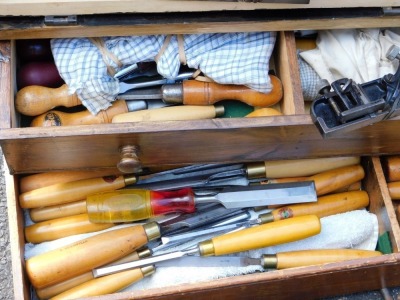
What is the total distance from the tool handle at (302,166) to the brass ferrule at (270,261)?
0.14 meters

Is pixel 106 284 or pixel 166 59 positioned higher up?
pixel 166 59

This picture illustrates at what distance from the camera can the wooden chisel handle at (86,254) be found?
1.04m

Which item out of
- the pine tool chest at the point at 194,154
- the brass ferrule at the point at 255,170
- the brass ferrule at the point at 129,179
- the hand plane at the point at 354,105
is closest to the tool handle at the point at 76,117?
the pine tool chest at the point at 194,154

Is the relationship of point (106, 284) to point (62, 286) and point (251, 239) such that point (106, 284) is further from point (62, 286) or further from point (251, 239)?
point (251, 239)

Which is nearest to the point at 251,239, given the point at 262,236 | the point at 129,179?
the point at 262,236

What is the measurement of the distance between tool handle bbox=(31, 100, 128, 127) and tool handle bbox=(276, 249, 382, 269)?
0.35 meters

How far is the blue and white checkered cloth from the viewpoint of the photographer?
1.06 meters

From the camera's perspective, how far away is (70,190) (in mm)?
1108

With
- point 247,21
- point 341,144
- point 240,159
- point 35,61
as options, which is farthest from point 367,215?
point 35,61

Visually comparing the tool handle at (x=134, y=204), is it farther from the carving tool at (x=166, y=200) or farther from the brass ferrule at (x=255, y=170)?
the brass ferrule at (x=255, y=170)

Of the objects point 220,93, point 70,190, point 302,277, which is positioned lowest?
point 302,277

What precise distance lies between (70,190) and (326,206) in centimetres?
43

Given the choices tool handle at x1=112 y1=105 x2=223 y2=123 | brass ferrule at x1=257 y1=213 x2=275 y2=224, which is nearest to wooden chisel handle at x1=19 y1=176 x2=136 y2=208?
tool handle at x1=112 y1=105 x2=223 y2=123

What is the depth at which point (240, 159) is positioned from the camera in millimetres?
1114
